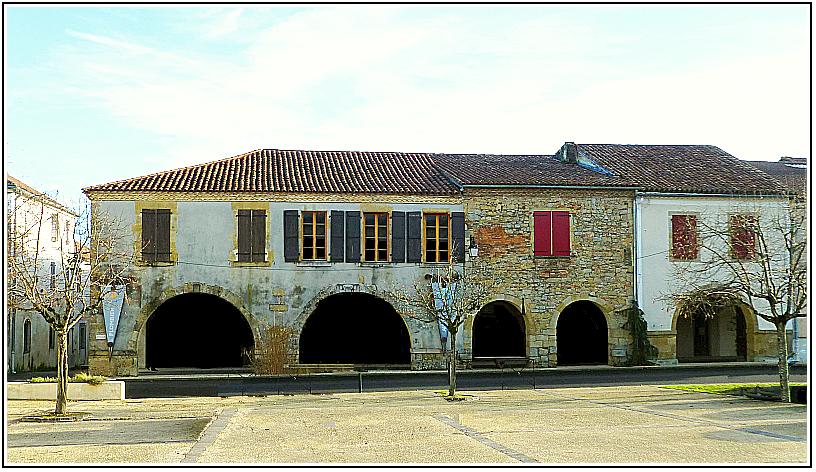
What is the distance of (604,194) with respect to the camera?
93.6 ft

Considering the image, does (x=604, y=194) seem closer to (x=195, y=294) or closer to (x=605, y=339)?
(x=605, y=339)

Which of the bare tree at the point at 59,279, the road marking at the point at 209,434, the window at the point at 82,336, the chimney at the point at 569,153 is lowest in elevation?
the road marking at the point at 209,434

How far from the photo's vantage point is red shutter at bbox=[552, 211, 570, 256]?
1113 inches

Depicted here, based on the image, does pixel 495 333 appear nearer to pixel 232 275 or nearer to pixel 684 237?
pixel 684 237

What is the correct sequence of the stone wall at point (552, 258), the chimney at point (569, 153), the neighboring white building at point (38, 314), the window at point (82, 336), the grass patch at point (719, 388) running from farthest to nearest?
the window at point (82, 336)
the chimney at point (569, 153)
the stone wall at point (552, 258)
the neighboring white building at point (38, 314)
the grass patch at point (719, 388)

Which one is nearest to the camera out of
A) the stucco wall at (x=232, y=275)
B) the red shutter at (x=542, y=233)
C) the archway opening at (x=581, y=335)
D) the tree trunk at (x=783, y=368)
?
the tree trunk at (x=783, y=368)

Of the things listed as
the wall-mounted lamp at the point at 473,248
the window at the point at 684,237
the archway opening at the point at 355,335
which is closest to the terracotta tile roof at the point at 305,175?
the wall-mounted lamp at the point at 473,248

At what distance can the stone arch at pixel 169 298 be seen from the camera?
26781 millimetres

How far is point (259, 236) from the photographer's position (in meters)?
27.3

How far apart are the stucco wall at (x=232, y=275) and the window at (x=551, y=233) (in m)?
2.75

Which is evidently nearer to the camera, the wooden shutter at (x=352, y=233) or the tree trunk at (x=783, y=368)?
the tree trunk at (x=783, y=368)

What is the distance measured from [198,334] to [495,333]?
9.27 m

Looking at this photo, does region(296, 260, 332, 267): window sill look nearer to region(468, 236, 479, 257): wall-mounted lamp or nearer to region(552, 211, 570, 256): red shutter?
region(468, 236, 479, 257): wall-mounted lamp

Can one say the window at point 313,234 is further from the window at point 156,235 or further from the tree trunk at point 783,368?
the tree trunk at point 783,368
